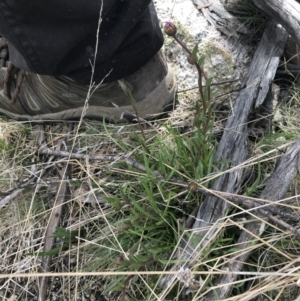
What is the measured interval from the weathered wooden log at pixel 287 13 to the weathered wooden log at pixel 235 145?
125mm

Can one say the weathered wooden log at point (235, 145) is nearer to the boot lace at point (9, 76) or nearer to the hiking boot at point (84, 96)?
the hiking boot at point (84, 96)

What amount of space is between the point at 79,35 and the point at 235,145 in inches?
23.0

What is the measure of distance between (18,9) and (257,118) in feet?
2.75

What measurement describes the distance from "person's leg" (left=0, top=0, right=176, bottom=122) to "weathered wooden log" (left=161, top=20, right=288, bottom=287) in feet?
0.95

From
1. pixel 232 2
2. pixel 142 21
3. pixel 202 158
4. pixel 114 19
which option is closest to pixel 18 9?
pixel 114 19

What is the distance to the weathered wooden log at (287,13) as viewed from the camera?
1540 mm

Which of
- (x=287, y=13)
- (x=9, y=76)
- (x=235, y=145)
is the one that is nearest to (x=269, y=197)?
(x=235, y=145)

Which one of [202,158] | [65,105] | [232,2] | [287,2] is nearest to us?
[202,158]

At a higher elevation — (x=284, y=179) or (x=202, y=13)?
(x=202, y=13)

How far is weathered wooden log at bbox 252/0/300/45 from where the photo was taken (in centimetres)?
154

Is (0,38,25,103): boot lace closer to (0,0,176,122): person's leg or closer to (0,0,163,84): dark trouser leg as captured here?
(0,0,176,122): person's leg

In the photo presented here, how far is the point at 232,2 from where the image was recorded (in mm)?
1887

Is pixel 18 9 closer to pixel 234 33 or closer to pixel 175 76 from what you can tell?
pixel 175 76

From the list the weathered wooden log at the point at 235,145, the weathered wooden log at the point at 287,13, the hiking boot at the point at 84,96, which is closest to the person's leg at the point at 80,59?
the hiking boot at the point at 84,96
